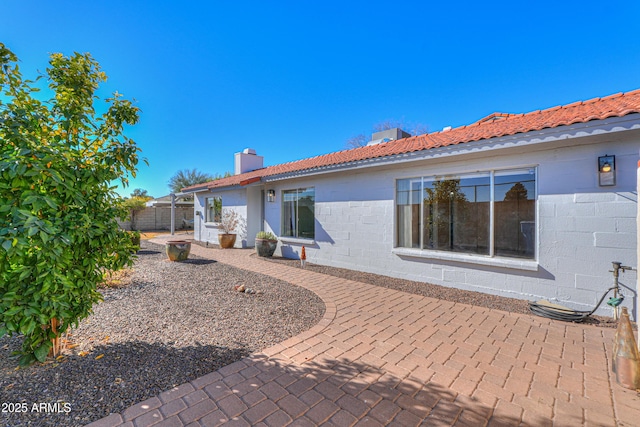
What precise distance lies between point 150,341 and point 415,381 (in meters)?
3.37

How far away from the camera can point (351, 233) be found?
8.35 meters

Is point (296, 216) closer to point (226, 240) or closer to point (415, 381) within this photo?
point (226, 240)

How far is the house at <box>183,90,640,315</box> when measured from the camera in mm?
4465

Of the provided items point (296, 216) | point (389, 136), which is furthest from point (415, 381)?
point (389, 136)

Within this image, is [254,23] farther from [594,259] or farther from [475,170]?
[594,259]

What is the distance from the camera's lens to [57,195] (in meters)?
2.52

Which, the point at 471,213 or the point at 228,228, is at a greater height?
the point at 471,213

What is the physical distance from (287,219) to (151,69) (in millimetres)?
7092

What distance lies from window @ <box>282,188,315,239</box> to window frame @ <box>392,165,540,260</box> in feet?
10.9

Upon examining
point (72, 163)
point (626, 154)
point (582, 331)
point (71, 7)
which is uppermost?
point (71, 7)

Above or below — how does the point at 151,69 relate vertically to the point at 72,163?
above

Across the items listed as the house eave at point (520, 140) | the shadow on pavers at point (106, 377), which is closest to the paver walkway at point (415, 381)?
the shadow on pavers at point (106, 377)

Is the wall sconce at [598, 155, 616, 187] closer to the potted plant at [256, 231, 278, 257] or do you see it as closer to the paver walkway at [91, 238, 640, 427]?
the paver walkway at [91, 238, 640, 427]

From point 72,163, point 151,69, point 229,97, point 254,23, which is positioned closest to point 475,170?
point 72,163
